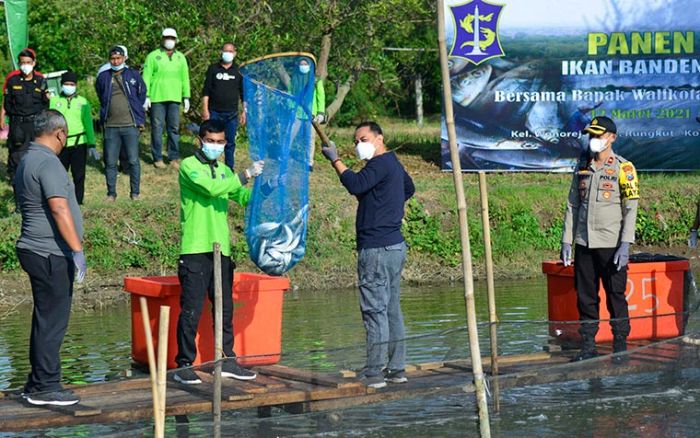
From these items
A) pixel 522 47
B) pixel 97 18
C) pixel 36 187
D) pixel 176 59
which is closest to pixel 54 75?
pixel 97 18

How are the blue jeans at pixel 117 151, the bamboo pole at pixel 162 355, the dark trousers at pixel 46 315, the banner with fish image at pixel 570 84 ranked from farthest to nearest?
the banner with fish image at pixel 570 84 < the blue jeans at pixel 117 151 < the dark trousers at pixel 46 315 < the bamboo pole at pixel 162 355

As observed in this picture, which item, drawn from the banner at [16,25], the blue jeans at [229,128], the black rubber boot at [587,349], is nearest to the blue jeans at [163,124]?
the blue jeans at [229,128]

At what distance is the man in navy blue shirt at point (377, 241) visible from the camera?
9.43 meters

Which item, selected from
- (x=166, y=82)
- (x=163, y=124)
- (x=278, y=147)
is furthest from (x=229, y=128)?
(x=278, y=147)

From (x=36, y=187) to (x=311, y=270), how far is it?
924 cm

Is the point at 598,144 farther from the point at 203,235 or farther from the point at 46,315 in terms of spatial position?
the point at 46,315

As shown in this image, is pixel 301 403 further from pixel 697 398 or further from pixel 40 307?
pixel 697 398

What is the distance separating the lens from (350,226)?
18.4 m

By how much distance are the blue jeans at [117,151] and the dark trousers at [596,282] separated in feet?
28.8

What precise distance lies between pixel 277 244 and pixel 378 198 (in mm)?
1187

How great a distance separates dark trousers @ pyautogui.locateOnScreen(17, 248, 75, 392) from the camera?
8.61 meters

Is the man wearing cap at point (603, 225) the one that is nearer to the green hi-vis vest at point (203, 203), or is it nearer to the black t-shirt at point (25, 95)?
the green hi-vis vest at point (203, 203)

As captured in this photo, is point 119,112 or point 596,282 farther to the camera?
point 119,112

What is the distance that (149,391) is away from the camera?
29.7 feet
